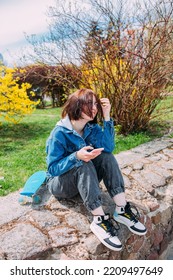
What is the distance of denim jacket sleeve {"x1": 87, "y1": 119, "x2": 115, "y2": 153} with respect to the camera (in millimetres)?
2564

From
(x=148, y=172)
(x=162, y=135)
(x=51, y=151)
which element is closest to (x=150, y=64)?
(x=162, y=135)

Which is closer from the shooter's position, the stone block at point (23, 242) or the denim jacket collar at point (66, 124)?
the stone block at point (23, 242)

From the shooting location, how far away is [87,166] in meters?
2.26

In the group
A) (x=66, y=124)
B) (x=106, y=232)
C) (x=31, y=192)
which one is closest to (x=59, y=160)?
(x=66, y=124)

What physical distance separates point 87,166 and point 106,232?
1.66 ft

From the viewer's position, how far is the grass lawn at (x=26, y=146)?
11.6ft

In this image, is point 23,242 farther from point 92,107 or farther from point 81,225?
point 92,107

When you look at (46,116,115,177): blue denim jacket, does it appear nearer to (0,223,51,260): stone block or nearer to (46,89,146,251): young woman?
(46,89,146,251): young woman

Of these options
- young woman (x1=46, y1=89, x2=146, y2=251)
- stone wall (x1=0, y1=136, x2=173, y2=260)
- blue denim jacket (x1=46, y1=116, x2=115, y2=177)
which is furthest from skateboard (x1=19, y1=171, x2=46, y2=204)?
blue denim jacket (x1=46, y1=116, x2=115, y2=177)

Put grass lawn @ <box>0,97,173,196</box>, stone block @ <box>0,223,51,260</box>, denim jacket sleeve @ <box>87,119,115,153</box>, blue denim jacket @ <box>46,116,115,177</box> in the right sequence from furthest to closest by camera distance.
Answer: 1. grass lawn @ <box>0,97,173,196</box>
2. denim jacket sleeve @ <box>87,119,115,153</box>
3. blue denim jacket @ <box>46,116,115,177</box>
4. stone block @ <box>0,223,51,260</box>

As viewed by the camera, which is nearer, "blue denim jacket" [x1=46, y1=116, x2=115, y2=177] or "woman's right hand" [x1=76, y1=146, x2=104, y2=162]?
"woman's right hand" [x1=76, y1=146, x2=104, y2=162]

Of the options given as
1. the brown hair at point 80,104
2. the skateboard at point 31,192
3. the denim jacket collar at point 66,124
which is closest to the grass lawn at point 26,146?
the skateboard at point 31,192

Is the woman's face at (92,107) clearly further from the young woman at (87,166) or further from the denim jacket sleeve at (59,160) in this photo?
the denim jacket sleeve at (59,160)
